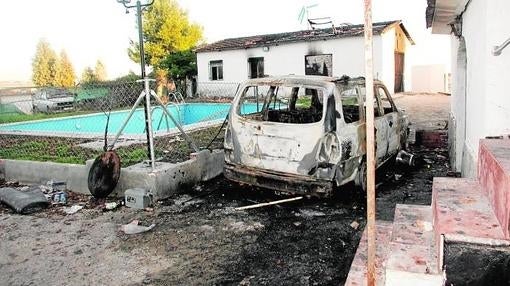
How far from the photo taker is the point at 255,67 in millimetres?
25875

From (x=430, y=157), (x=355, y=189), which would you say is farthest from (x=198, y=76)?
(x=355, y=189)

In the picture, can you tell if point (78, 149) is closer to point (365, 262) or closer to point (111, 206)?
point (111, 206)

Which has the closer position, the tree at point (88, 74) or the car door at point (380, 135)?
the car door at point (380, 135)

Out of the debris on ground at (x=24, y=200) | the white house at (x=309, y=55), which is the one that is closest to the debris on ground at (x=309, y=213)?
the debris on ground at (x=24, y=200)

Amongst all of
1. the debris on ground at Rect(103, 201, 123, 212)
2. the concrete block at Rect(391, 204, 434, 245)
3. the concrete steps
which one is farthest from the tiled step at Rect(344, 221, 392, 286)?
the debris on ground at Rect(103, 201, 123, 212)

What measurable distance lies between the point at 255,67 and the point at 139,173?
20362mm

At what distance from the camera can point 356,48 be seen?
2164cm

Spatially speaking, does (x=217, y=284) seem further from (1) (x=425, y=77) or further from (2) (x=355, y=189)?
(1) (x=425, y=77)

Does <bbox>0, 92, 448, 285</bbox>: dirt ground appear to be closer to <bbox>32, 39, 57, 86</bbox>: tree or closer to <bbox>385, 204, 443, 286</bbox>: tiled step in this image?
<bbox>385, 204, 443, 286</bbox>: tiled step

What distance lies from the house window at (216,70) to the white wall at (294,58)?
25 cm

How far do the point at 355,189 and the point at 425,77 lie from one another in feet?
79.5

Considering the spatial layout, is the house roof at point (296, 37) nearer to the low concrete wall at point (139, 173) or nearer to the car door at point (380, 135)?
the car door at point (380, 135)

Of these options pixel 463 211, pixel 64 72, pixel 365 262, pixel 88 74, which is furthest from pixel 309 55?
pixel 64 72

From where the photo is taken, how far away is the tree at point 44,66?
36.1m
